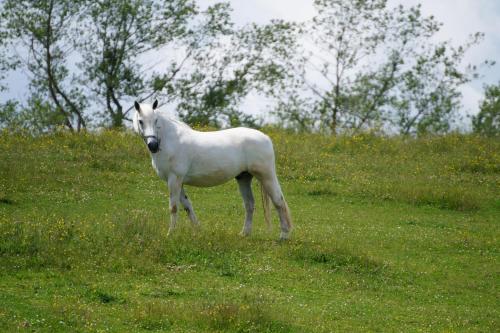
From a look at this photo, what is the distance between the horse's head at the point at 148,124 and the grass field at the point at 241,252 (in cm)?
134

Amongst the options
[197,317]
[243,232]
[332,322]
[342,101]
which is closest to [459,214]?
[243,232]

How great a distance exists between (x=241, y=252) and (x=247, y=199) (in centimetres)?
188

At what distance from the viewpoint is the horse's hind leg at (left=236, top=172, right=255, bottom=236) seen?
1616 centimetres

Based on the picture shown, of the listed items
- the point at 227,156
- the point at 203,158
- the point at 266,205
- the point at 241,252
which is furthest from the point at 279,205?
the point at 241,252

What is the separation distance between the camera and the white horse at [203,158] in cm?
1534

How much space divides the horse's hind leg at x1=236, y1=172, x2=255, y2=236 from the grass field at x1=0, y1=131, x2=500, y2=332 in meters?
0.33

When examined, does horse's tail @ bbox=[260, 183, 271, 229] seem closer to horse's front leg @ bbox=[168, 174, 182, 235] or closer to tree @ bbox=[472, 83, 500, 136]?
horse's front leg @ bbox=[168, 174, 182, 235]

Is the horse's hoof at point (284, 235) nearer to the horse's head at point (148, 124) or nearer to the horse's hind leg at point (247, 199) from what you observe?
the horse's hind leg at point (247, 199)

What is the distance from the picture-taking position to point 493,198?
22516mm

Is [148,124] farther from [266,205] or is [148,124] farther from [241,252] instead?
[266,205]

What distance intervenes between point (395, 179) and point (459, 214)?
2983 mm

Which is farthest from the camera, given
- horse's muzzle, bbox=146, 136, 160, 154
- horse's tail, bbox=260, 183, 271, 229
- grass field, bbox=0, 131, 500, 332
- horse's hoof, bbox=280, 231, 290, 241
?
horse's tail, bbox=260, 183, 271, 229

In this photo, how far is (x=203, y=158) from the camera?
1566 centimetres

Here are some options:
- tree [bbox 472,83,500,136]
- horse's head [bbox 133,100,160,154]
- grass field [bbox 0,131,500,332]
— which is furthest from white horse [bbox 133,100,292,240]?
tree [bbox 472,83,500,136]
